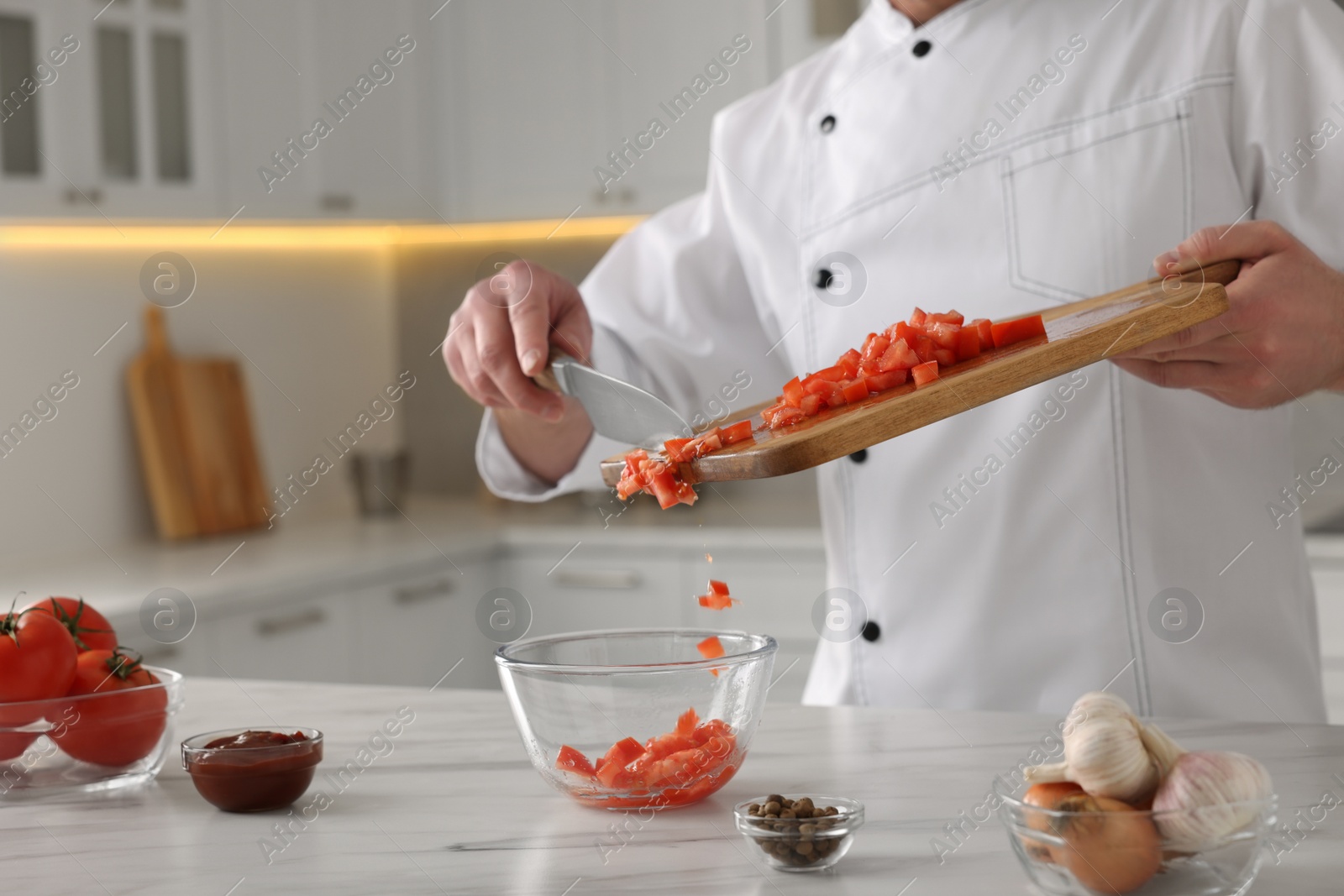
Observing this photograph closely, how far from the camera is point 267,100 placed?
278 cm

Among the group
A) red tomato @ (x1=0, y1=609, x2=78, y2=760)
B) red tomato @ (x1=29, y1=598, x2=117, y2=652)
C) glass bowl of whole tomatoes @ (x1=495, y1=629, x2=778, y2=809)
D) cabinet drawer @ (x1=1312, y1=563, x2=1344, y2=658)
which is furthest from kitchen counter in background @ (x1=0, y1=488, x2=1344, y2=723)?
glass bowl of whole tomatoes @ (x1=495, y1=629, x2=778, y2=809)

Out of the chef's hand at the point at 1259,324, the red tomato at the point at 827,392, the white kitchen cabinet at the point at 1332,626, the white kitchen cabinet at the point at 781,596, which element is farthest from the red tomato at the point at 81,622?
the white kitchen cabinet at the point at 1332,626

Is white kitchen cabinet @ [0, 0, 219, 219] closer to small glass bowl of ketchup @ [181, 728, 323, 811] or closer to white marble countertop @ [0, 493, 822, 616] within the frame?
white marble countertop @ [0, 493, 822, 616]

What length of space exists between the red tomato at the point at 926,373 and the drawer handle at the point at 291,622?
172 centimetres

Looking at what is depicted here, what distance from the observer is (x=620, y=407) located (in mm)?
1021

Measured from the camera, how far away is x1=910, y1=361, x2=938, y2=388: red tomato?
3.00 ft

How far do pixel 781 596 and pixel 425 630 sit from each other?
29.2 inches

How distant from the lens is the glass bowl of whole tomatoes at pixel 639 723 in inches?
34.1

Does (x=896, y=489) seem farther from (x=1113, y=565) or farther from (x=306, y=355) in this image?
(x=306, y=355)

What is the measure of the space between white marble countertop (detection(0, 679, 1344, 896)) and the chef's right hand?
0.95 ft

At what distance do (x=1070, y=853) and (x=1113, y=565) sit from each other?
60 cm

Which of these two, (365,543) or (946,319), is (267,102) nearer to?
(365,543)

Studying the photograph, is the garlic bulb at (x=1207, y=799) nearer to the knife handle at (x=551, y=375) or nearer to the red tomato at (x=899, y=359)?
the red tomato at (x=899, y=359)

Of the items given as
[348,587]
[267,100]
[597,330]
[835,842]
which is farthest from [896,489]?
[267,100]
